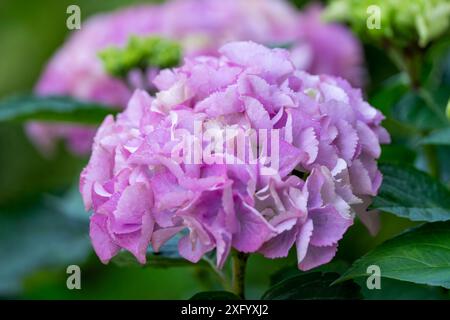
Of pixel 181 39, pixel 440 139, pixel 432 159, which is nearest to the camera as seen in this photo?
pixel 440 139

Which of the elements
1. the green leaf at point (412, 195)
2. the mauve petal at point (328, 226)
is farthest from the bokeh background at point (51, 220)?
the mauve petal at point (328, 226)

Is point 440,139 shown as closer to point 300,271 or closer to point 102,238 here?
point 300,271

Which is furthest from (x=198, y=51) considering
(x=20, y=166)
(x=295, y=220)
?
(x=20, y=166)

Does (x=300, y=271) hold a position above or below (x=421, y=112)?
below

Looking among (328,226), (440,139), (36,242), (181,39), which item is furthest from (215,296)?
(36,242)

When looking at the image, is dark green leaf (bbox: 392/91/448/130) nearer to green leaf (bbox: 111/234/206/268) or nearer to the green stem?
the green stem

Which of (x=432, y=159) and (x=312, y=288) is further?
(x=432, y=159)

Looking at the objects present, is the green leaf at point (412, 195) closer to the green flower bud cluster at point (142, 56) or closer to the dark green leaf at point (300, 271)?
the dark green leaf at point (300, 271)
